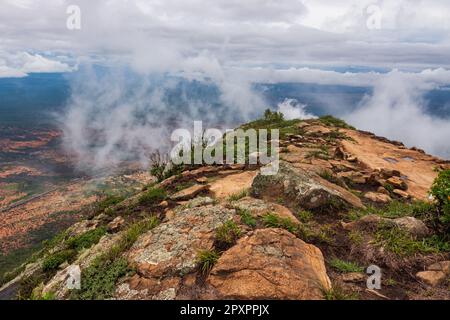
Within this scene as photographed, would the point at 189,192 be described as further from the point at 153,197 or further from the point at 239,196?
the point at 239,196

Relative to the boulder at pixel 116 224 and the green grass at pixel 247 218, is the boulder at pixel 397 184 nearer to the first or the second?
the green grass at pixel 247 218

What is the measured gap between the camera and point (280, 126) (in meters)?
30.1

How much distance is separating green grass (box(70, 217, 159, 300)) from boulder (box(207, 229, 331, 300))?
2.21 m

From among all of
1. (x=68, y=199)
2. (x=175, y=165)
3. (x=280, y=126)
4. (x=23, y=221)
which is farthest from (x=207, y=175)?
(x=68, y=199)

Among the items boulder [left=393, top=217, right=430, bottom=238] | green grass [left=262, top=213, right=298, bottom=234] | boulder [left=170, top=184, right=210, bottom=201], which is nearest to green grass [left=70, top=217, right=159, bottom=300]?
boulder [left=170, top=184, right=210, bottom=201]

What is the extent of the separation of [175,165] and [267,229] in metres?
11.7

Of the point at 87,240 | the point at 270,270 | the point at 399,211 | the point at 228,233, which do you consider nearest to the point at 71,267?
the point at 87,240

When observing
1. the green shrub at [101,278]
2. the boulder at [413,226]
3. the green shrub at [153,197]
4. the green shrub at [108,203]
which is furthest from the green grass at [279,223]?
the green shrub at [108,203]

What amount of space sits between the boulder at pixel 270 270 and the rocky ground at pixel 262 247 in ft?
0.07

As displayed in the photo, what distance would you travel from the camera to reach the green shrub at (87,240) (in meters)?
11.6

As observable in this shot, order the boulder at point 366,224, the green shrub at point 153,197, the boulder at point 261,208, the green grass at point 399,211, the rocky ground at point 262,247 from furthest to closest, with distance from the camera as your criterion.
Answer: the green shrub at point 153,197, the green grass at point 399,211, the boulder at point 261,208, the boulder at point 366,224, the rocky ground at point 262,247

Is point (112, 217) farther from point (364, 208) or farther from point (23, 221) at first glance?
point (23, 221)

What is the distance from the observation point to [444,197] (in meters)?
9.54

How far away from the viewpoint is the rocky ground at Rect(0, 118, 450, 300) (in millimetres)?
7285
